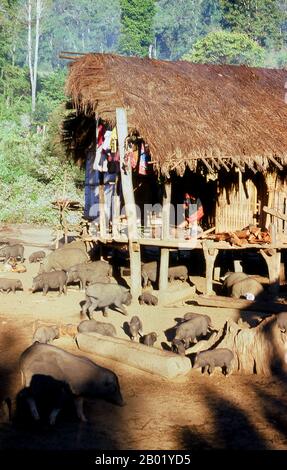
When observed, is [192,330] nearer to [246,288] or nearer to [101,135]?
[246,288]

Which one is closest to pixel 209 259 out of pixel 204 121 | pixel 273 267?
pixel 273 267

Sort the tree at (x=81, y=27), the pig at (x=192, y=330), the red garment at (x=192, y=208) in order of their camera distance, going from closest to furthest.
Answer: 1. the pig at (x=192, y=330)
2. the red garment at (x=192, y=208)
3. the tree at (x=81, y=27)

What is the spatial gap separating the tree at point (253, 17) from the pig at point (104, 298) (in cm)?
4575

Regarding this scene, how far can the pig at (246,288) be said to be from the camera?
47.1ft

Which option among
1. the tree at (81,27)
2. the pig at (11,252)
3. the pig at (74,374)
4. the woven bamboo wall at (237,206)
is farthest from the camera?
the tree at (81,27)

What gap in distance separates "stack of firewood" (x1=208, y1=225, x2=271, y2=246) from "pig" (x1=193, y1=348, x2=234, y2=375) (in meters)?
5.26

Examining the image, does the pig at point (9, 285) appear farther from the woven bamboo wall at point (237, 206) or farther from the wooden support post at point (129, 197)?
the woven bamboo wall at point (237, 206)

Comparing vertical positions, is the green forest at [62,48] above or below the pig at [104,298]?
above

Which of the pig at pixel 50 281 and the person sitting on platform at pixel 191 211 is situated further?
the person sitting on platform at pixel 191 211

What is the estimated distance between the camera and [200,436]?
7.41 meters

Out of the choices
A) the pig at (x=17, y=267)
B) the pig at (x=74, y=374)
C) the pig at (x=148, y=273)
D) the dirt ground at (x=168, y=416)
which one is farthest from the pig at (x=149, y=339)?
the pig at (x=17, y=267)

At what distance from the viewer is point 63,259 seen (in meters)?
17.9

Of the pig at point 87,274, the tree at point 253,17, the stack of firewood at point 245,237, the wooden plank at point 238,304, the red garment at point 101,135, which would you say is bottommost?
the wooden plank at point 238,304

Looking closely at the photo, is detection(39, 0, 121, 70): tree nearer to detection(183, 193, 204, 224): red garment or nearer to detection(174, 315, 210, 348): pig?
detection(183, 193, 204, 224): red garment
